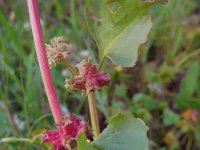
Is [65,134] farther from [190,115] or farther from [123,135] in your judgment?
[190,115]

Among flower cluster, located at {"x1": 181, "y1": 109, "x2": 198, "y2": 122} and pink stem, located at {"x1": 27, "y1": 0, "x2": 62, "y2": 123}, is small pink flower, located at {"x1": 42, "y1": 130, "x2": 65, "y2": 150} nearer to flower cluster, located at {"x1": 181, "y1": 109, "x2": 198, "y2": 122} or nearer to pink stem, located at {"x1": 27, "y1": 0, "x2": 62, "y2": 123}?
pink stem, located at {"x1": 27, "y1": 0, "x2": 62, "y2": 123}

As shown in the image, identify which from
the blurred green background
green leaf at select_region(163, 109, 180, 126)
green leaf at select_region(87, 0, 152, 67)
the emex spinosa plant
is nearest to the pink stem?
the emex spinosa plant

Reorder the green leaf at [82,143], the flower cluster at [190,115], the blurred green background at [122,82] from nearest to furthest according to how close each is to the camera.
Result: the green leaf at [82,143], the blurred green background at [122,82], the flower cluster at [190,115]

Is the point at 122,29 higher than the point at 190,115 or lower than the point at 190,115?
higher

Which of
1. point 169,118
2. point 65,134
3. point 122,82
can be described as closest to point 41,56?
point 65,134

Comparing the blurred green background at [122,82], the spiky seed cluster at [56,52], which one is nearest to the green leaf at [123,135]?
the spiky seed cluster at [56,52]

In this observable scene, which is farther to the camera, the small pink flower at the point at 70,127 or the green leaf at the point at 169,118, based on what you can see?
the green leaf at the point at 169,118

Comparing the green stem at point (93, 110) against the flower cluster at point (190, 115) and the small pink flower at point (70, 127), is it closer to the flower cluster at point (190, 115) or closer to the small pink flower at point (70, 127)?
the small pink flower at point (70, 127)
